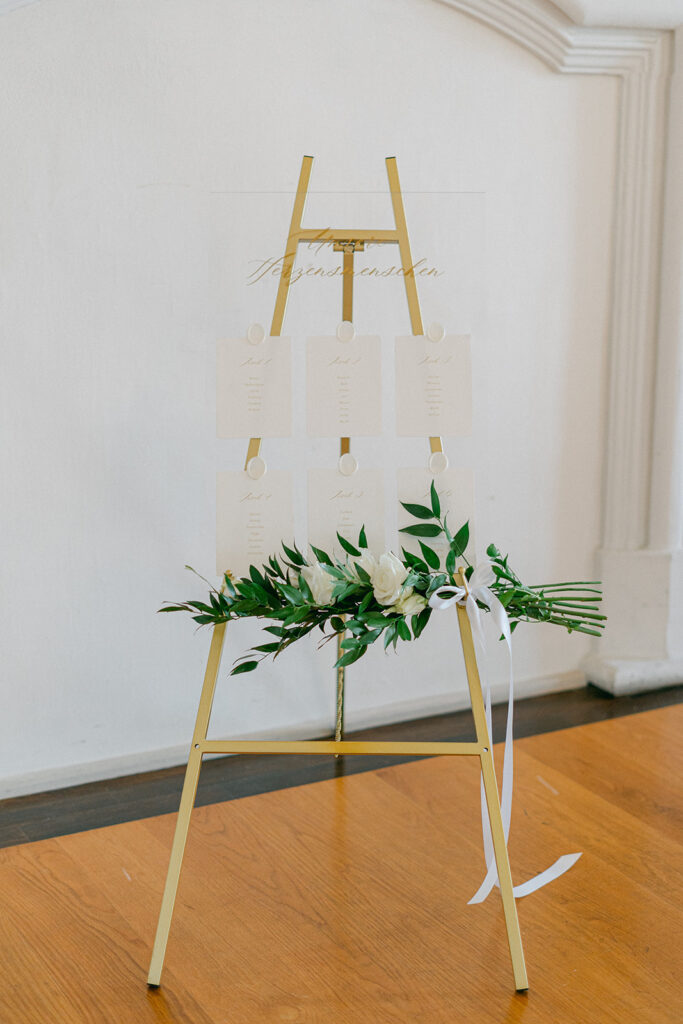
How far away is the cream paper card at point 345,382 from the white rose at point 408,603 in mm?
296

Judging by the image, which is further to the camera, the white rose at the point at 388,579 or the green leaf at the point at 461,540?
the green leaf at the point at 461,540

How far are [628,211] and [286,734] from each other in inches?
69.7

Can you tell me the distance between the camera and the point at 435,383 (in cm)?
179

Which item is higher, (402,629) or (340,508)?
(340,508)

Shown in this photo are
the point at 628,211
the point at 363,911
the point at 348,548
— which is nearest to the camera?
the point at 348,548

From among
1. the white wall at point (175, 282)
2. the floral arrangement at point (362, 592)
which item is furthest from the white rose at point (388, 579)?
the white wall at point (175, 282)

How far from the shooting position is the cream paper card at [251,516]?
178cm

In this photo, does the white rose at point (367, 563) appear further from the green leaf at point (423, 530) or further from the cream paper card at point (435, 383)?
the cream paper card at point (435, 383)

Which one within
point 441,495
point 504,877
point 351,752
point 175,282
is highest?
point 175,282

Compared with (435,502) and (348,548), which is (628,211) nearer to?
(435,502)

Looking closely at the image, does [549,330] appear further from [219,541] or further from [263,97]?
[219,541]

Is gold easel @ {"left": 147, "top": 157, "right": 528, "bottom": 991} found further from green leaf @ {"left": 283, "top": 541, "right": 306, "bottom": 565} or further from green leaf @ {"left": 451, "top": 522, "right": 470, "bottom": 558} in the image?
green leaf @ {"left": 283, "top": 541, "right": 306, "bottom": 565}

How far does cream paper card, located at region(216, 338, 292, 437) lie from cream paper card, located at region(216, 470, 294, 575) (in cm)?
8

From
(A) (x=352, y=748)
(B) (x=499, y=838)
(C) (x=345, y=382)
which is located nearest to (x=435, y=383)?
(C) (x=345, y=382)
